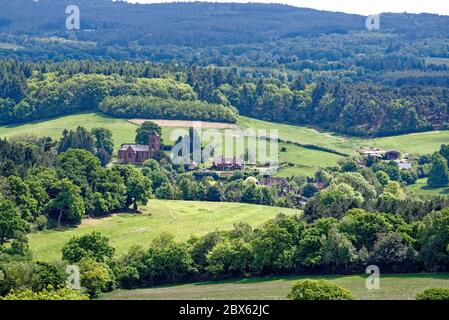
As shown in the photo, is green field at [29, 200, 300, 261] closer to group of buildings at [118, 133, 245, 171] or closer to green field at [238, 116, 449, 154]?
group of buildings at [118, 133, 245, 171]

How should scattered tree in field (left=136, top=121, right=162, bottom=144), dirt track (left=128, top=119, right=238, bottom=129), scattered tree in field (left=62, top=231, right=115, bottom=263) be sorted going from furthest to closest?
dirt track (left=128, top=119, right=238, bottom=129) → scattered tree in field (left=136, top=121, right=162, bottom=144) → scattered tree in field (left=62, top=231, right=115, bottom=263)

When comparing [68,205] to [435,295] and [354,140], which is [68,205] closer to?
[435,295]

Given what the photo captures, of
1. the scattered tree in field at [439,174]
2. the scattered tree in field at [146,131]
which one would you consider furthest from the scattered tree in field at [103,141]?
the scattered tree in field at [439,174]

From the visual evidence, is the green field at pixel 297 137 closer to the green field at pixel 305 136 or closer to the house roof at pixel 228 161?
the green field at pixel 305 136

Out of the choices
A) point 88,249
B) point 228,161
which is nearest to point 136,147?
point 228,161

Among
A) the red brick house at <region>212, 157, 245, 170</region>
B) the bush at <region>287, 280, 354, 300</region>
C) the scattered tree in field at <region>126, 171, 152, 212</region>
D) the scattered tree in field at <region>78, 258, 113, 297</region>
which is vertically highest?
the bush at <region>287, 280, 354, 300</region>

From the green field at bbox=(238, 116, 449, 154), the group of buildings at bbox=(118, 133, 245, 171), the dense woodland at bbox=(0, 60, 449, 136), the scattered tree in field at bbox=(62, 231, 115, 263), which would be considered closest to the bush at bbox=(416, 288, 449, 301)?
the scattered tree in field at bbox=(62, 231, 115, 263)

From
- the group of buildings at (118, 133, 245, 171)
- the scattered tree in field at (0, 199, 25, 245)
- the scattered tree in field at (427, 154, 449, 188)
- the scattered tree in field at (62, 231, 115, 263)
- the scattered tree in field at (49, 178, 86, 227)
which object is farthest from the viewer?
the group of buildings at (118, 133, 245, 171)
